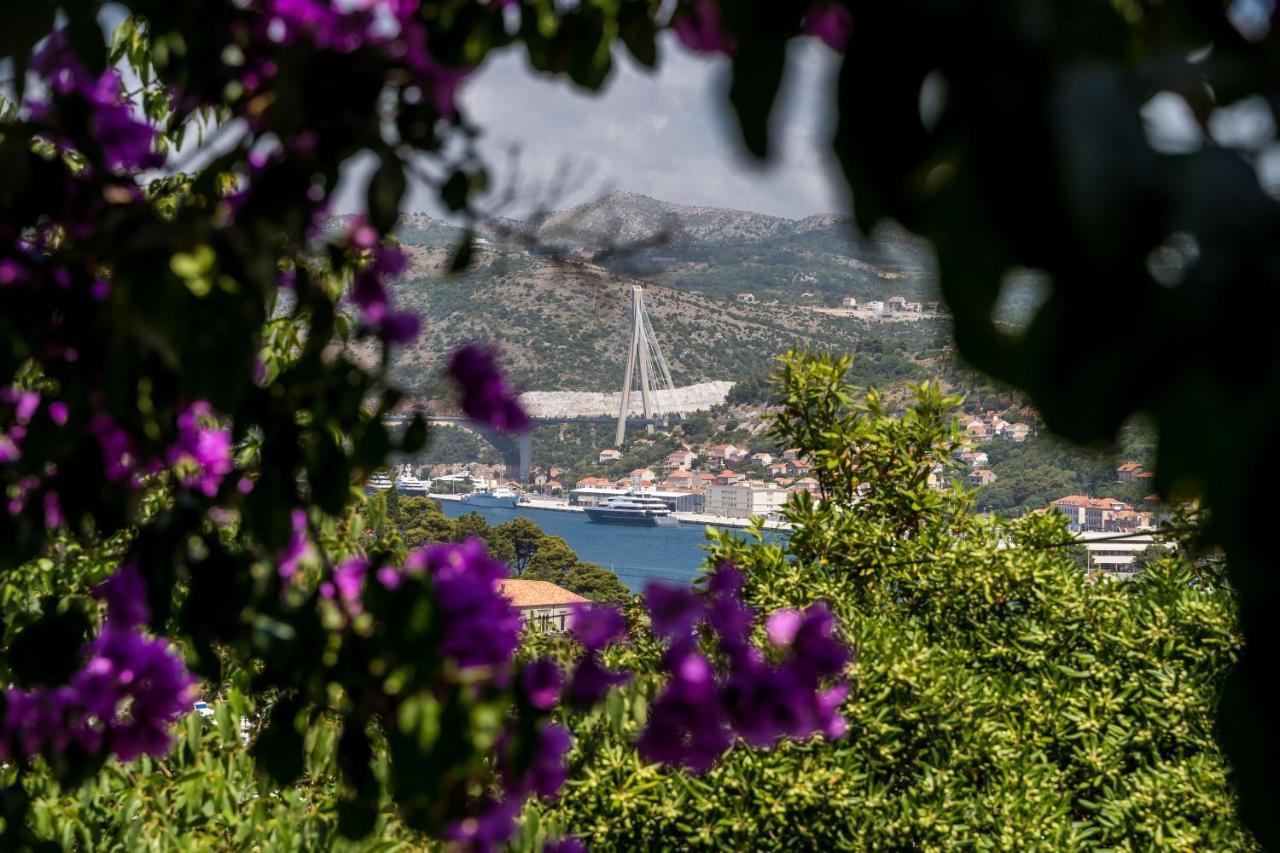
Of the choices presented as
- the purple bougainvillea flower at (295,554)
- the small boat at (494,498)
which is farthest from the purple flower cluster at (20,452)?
the small boat at (494,498)

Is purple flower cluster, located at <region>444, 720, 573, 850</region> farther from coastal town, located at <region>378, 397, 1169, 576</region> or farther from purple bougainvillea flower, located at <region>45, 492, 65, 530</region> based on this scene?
coastal town, located at <region>378, 397, 1169, 576</region>

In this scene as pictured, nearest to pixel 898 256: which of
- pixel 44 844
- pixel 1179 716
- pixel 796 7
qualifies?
pixel 796 7

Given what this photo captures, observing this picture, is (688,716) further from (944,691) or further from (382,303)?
(944,691)

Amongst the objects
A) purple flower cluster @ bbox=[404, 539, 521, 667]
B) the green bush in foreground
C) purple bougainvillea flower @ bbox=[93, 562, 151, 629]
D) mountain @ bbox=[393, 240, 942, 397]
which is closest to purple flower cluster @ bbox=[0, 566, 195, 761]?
purple bougainvillea flower @ bbox=[93, 562, 151, 629]

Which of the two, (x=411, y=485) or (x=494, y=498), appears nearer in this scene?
(x=411, y=485)

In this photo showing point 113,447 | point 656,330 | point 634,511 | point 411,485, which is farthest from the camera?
point 656,330

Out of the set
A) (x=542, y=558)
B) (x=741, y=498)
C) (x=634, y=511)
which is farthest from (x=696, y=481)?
(x=634, y=511)

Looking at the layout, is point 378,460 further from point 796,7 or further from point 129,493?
point 796,7
